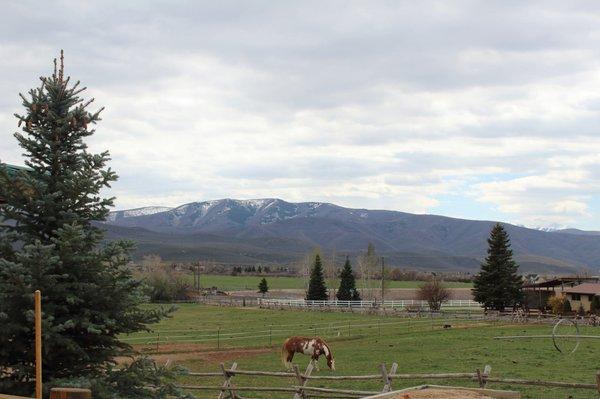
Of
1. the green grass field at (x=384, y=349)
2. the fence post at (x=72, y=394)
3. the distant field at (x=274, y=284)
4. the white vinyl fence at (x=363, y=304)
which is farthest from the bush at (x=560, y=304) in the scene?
the distant field at (x=274, y=284)

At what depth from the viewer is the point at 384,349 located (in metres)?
35.0

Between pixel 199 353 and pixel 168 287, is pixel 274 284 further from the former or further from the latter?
pixel 199 353

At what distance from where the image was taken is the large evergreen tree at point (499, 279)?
64.8 m

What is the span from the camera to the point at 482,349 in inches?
1240

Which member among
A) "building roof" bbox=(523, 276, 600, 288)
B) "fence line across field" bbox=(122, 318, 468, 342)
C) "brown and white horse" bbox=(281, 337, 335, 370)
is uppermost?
"building roof" bbox=(523, 276, 600, 288)

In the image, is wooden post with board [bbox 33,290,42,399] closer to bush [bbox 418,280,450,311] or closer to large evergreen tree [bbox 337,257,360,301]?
bush [bbox 418,280,450,311]

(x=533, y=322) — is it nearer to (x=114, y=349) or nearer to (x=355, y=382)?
(x=355, y=382)

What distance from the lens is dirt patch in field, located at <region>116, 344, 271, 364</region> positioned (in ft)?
111

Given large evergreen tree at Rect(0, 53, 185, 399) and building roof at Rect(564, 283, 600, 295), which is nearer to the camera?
large evergreen tree at Rect(0, 53, 185, 399)

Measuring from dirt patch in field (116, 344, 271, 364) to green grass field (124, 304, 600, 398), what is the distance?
52 millimetres

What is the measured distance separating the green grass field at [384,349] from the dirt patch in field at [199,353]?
2.0 inches

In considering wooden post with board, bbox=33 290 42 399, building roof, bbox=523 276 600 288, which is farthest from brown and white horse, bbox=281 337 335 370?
building roof, bbox=523 276 600 288

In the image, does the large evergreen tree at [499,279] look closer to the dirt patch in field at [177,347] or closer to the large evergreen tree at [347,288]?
the large evergreen tree at [347,288]

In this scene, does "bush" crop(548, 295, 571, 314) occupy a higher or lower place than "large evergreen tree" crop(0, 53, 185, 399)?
lower
